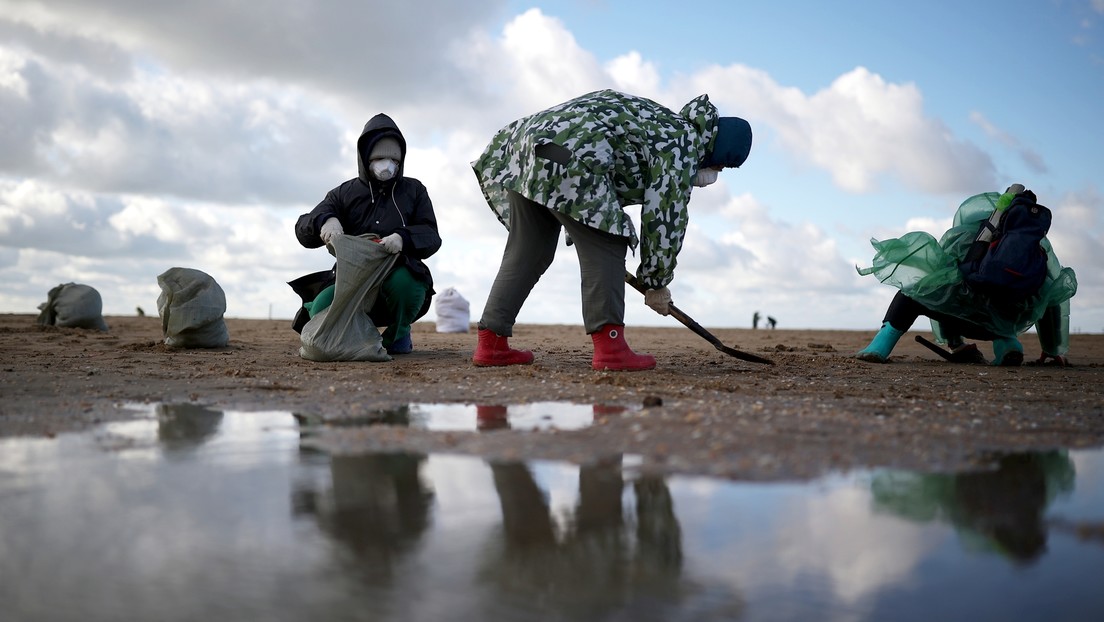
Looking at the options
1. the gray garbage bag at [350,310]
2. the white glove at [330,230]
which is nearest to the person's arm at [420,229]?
the gray garbage bag at [350,310]

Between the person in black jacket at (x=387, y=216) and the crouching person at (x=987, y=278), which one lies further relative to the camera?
the person in black jacket at (x=387, y=216)

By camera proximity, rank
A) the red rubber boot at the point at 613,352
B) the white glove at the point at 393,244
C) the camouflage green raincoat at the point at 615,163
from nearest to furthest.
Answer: the camouflage green raincoat at the point at 615,163
the red rubber boot at the point at 613,352
the white glove at the point at 393,244

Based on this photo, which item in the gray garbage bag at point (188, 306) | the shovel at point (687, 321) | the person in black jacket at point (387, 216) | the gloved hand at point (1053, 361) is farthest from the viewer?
the gray garbage bag at point (188, 306)

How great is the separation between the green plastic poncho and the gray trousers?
8.08 ft

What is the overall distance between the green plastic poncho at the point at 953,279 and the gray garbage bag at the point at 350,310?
3231 millimetres

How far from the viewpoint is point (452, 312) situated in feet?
38.3

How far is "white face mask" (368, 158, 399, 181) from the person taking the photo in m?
5.49

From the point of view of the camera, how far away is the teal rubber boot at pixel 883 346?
5.90 metres

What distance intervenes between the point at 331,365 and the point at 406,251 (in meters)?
0.91

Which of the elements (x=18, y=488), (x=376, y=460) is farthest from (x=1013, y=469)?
(x=18, y=488)

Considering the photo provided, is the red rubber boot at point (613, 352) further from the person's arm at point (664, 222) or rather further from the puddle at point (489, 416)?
the puddle at point (489, 416)

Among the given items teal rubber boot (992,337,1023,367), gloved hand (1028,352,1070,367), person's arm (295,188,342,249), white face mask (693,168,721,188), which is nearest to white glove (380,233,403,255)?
person's arm (295,188,342,249)

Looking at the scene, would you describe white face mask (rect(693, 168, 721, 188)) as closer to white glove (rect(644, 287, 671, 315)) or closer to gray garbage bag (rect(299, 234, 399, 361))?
white glove (rect(644, 287, 671, 315))

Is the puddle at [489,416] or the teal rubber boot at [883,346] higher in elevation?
the teal rubber boot at [883,346]
